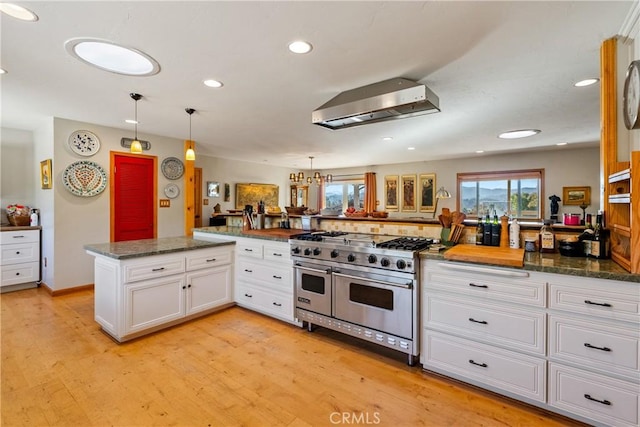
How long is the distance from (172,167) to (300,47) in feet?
12.6

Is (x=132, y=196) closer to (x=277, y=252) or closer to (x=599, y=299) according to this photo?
(x=277, y=252)

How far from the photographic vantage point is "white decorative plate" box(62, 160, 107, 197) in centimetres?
410

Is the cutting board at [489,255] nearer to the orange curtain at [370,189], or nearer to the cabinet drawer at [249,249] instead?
the cabinet drawer at [249,249]

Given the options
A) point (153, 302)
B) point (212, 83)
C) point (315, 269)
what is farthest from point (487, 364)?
point (212, 83)

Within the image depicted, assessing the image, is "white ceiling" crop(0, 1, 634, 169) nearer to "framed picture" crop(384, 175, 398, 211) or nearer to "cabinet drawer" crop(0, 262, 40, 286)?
"cabinet drawer" crop(0, 262, 40, 286)

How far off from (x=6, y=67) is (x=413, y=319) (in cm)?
396

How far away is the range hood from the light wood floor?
207cm

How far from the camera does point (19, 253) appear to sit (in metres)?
4.30

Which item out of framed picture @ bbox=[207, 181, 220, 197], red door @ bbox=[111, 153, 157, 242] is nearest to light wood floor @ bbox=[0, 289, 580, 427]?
red door @ bbox=[111, 153, 157, 242]

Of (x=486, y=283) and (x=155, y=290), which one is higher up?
(x=486, y=283)

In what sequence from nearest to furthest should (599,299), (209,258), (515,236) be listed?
1. (599,299)
2. (515,236)
3. (209,258)

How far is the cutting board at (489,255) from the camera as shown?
73.9 inches

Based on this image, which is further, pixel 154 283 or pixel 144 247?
pixel 144 247

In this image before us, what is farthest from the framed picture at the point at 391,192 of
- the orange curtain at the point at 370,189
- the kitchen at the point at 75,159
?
the kitchen at the point at 75,159
